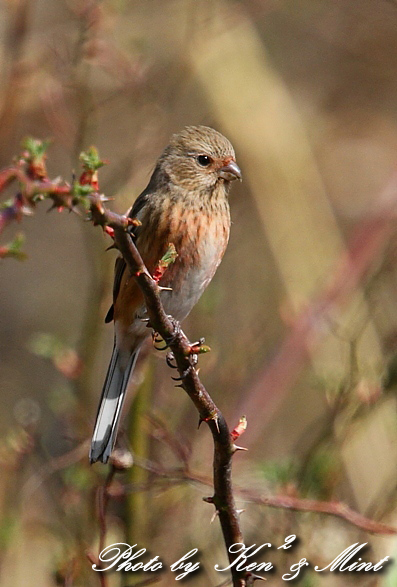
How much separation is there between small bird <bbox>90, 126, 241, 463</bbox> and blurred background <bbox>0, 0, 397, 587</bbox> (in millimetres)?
252

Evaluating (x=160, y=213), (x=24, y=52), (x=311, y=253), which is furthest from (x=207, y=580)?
(x=24, y=52)

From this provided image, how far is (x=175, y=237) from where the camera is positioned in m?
4.16

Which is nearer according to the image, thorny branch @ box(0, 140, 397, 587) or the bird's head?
thorny branch @ box(0, 140, 397, 587)

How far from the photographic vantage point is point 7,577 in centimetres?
486

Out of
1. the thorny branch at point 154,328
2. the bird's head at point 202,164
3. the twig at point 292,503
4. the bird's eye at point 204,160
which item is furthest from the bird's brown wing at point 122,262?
the twig at point 292,503

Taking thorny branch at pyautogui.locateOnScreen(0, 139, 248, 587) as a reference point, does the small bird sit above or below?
above

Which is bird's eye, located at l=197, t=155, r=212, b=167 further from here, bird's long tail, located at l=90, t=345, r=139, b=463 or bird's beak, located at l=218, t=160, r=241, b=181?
bird's long tail, located at l=90, t=345, r=139, b=463

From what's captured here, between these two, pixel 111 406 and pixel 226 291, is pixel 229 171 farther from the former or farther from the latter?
pixel 226 291

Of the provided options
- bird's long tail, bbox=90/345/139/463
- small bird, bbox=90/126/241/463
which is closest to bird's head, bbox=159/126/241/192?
small bird, bbox=90/126/241/463

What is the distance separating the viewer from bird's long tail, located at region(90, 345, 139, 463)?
4008mm

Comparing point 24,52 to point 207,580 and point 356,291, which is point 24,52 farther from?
point 207,580

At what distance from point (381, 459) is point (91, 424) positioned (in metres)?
1.72

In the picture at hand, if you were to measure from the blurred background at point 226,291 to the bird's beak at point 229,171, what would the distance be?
0.77 m

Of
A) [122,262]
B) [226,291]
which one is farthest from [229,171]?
[226,291]
